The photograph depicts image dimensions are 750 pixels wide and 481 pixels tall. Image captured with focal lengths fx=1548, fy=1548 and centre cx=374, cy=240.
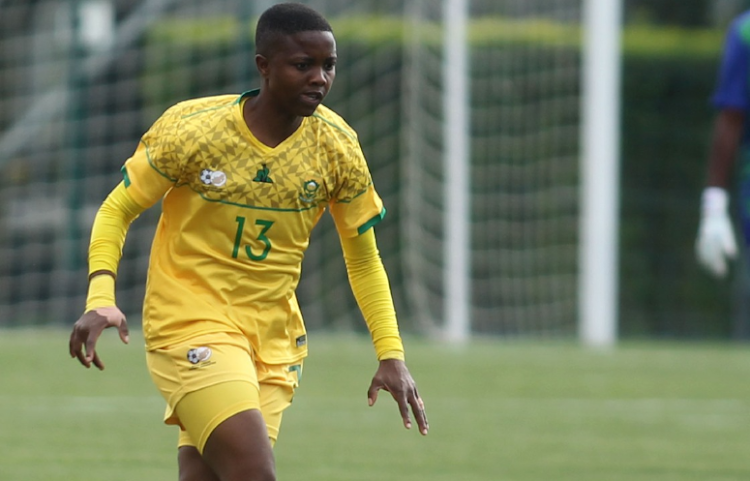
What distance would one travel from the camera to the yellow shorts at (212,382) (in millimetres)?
4055

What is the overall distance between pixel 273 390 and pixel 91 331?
669 millimetres

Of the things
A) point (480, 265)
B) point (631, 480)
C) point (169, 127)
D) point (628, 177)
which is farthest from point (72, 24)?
point (169, 127)

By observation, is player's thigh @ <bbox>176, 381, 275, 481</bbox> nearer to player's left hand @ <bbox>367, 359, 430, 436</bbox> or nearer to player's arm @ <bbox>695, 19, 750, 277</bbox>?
player's left hand @ <bbox>367, 359, 430, 436</bbox>

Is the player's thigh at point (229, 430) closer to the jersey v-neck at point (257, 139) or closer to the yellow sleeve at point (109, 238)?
the yellow sleeve at point (109, 238)

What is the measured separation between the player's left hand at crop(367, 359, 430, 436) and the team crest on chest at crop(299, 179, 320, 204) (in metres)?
0.51

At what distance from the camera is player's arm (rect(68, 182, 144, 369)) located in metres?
3.90

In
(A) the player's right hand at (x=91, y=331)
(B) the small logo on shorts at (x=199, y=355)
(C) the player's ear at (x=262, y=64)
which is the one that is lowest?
(B) the small logo on shorts at (x=199, y=355)

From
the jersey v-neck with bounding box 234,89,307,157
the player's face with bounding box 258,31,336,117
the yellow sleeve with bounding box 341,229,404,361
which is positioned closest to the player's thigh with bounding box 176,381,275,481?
the yellow sleeve with bounding box 341,229,404,361

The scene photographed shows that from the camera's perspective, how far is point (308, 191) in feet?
14.3

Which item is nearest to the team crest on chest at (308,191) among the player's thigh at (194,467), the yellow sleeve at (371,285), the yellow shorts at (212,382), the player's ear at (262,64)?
the yellow sleeve at (371,285)

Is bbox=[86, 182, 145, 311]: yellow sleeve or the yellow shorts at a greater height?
bbox=[86, 182, 145, 311]: yellow sleeve

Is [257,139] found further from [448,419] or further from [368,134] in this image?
[368,134]

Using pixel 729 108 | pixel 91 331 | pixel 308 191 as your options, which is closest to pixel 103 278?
pixel 91 331

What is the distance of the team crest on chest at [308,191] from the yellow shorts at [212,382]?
43 centimetres
